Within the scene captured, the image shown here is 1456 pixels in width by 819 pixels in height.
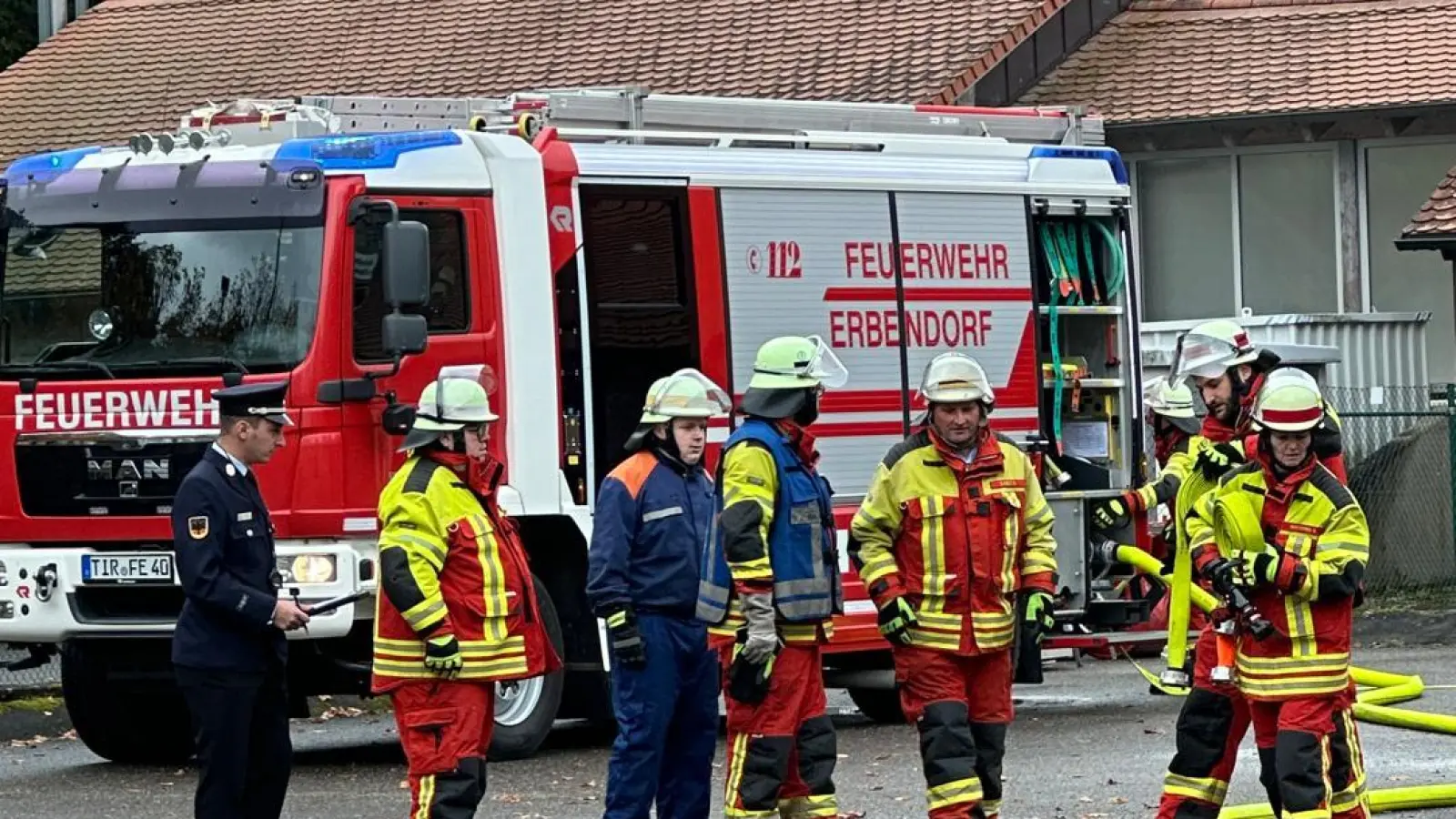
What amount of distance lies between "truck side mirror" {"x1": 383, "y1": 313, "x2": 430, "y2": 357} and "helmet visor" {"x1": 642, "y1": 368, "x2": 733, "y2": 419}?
2.69 metres

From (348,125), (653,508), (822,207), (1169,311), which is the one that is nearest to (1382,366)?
(1169,311)

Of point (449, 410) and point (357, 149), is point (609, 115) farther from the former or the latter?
point (449, 410)

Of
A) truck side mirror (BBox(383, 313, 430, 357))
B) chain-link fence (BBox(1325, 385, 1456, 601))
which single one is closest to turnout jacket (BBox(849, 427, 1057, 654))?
truck side mirror (BBox(383, 313, 430, 357))

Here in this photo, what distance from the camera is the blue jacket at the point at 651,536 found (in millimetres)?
9461

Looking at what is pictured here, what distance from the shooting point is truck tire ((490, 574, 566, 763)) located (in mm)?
12664

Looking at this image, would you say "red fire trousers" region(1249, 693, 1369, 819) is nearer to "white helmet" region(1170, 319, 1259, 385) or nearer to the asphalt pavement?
"white helmet" region(1170, 319, 1259, 385)

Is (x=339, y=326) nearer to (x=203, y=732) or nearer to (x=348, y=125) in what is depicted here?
(x=348, y=125)

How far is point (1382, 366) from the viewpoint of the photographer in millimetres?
24797

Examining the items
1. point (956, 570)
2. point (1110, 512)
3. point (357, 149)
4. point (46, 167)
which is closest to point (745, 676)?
point (956, 570)

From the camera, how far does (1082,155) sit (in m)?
15.3

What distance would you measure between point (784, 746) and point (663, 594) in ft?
2.75

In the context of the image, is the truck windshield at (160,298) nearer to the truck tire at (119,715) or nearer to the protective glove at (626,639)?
the truck tire at (119,715)

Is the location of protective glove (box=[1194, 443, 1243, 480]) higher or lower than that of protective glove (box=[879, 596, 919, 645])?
higher

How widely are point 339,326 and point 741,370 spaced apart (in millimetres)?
2137
